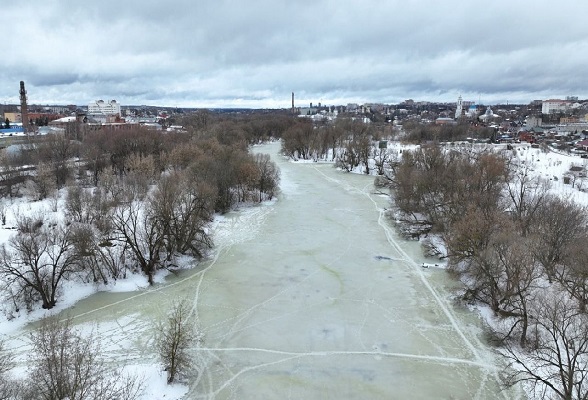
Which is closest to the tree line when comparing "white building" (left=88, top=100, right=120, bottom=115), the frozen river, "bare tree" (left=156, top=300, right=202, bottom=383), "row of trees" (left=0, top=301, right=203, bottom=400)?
the frozen river

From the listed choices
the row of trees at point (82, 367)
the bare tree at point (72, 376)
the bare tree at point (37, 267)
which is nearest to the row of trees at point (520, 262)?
the row of trees at point (82, 367)

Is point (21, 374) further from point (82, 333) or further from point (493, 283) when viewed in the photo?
point (493, 283)

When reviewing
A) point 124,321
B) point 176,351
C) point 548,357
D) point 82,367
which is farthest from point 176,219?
point 548,357

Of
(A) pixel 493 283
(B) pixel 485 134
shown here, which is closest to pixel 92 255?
(A) pixel 493 283

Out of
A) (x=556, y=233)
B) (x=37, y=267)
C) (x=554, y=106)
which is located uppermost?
(x=554, y=106)

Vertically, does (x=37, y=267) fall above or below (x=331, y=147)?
below

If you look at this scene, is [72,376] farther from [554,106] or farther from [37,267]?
[554,106]

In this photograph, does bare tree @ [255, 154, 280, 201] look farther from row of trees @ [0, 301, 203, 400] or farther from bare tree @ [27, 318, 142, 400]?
bare tree @ [27, 318, 142, 400]

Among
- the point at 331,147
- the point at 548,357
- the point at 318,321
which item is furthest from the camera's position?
the point at 331,147
